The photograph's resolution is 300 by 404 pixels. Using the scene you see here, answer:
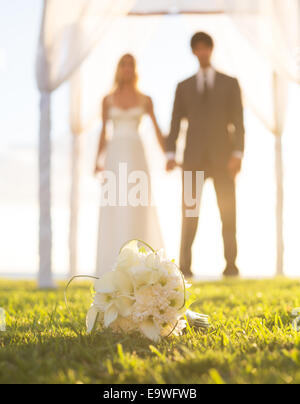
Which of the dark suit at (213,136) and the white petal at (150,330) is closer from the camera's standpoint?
the white petal at (150,330)

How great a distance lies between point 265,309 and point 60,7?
4099 millimetres

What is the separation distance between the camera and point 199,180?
5258 mm

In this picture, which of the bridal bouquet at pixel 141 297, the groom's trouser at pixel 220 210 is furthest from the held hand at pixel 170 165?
→ the bridal bouquet at pixel 141 297

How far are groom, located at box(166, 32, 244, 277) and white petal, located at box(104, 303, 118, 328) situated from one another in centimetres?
338

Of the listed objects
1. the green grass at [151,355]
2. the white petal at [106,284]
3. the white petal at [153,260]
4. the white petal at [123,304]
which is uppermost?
the white petal at [153,260]

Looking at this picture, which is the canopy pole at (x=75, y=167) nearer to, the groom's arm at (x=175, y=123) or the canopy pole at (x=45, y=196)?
the canopy pole at (x=45, y=196)

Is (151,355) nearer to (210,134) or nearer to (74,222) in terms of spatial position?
(210,134)

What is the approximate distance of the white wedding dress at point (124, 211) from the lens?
562 cm

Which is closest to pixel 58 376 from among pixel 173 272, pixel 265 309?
pixel 173 272

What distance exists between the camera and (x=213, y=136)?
5211mm

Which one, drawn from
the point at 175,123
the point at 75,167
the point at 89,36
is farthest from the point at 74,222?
the point at 89,36

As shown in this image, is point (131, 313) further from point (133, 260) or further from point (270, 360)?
point (270, 360)

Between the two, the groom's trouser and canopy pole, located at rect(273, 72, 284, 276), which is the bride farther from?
canopy pole, located at rect(273, 72, 284, 276)
